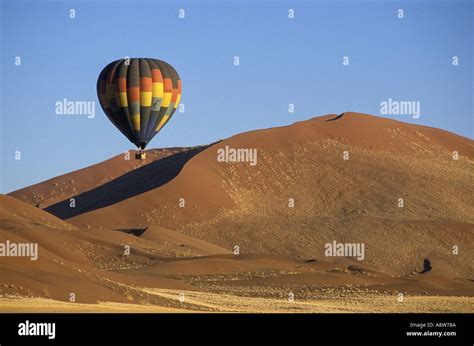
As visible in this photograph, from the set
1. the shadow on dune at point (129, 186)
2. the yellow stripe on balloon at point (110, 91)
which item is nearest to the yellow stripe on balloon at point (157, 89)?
the yellow stripe on balloon at point (110, 91)

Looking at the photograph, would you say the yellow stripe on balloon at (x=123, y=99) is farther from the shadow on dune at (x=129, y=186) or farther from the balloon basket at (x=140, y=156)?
the shadow on dune at (x=129, y=186)

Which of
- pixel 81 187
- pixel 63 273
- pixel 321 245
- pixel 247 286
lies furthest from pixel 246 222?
pixel 81 187

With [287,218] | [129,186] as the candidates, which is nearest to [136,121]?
[287,218]

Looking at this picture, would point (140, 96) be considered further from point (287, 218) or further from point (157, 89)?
point (287, 218)

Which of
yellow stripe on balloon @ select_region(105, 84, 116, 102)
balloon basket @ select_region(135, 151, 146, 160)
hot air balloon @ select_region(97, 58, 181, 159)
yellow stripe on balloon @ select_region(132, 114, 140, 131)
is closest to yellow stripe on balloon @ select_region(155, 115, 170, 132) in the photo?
hot air balloon @ select_region(97, 58, 181, 159)
